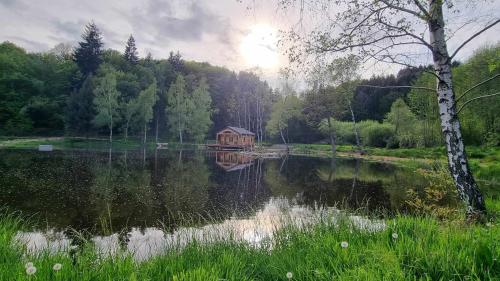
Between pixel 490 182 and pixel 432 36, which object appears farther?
pixel 490 182

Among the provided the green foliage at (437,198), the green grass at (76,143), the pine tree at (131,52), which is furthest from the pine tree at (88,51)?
the green foliage at (437,198)

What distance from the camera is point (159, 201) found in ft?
39.9

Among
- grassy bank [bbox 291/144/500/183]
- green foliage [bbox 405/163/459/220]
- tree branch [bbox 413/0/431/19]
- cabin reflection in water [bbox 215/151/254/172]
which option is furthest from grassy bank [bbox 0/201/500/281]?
cabin reflection in water [bbox 215/151/254/172]

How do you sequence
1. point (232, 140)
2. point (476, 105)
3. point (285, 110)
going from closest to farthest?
point (476, 105) → point (285, 110) → point (232, 140)

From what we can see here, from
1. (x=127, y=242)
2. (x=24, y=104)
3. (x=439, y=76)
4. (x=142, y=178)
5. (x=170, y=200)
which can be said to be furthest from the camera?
(x=24, y=104)

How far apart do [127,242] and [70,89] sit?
205ft

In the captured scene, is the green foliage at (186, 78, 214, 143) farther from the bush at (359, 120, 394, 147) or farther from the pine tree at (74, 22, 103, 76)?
the bush at (359, 120, 394, 147)

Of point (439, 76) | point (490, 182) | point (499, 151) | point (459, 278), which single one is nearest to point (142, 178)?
point (439, 76)

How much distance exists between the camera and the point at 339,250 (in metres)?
3.85

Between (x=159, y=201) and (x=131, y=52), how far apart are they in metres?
65.2

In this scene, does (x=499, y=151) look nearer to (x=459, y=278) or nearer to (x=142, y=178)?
(x=142, y=178)

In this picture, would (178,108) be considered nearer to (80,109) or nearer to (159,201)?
(80,109)

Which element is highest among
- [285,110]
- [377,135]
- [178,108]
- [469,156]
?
[178,108]

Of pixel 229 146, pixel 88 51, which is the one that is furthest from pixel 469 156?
pixel 88 51
